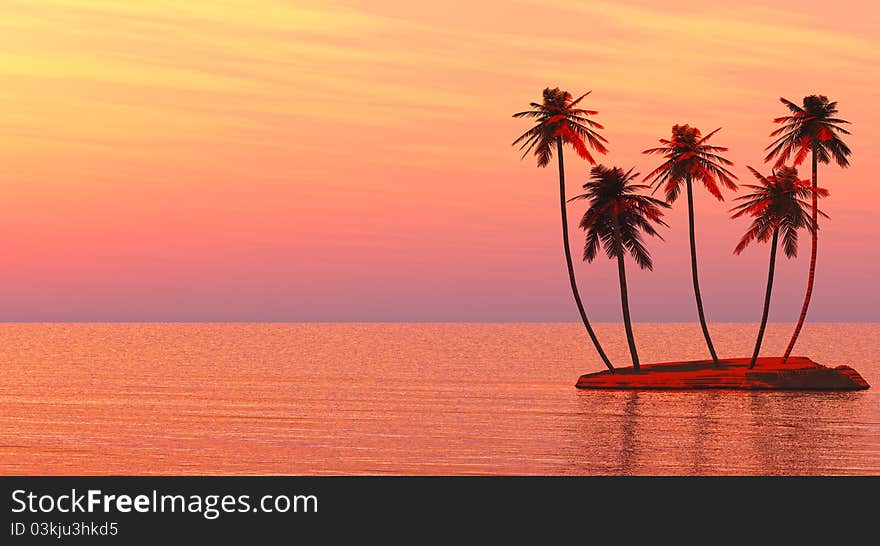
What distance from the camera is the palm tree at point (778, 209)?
77312 mm

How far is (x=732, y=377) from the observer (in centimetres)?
7706

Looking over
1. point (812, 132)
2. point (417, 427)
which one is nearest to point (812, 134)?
point (812, 132)

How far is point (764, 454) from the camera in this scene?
4641cm

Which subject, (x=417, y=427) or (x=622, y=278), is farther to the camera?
(x=622, y=278)

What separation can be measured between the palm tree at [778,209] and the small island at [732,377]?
2.04m

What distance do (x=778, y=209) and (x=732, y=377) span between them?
37.2ft

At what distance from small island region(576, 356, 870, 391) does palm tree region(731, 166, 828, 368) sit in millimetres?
2040
